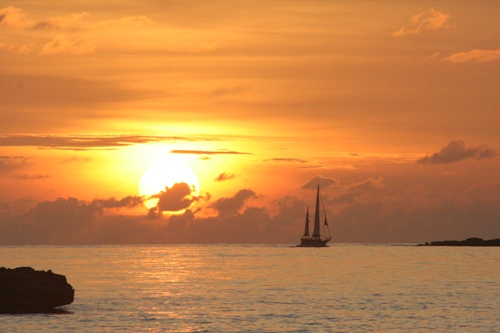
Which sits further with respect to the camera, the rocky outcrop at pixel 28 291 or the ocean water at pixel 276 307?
the rocky outcrop at pixel 28 291

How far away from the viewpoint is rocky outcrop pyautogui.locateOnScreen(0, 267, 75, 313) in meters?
70.4

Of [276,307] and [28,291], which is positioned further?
[276,307]

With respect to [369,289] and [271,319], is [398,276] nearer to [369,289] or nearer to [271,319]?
[369,289]

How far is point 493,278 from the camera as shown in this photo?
429ft

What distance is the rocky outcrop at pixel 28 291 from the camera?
231 feet

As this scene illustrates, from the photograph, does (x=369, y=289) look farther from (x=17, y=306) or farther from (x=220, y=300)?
(x=17, y=306)

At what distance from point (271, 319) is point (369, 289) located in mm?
37696

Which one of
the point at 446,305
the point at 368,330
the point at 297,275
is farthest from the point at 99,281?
the point at 368,330

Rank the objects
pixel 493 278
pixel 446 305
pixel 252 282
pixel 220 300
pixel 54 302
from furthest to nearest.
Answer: pixel 493 278 < pixel 252 282 < pixel 220 300 < pixel 446 305 < pixel 54 302

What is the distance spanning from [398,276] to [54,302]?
258 ft

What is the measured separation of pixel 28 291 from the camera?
7094cm

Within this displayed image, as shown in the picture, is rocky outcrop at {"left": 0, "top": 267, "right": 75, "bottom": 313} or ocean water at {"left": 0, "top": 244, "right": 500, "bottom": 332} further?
rocky outcrop at {"left": 0, "top": 267, "right": 75, "bottom": 313}

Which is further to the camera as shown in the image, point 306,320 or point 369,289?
point 369,289

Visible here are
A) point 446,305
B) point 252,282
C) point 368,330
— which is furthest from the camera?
point 252,282
